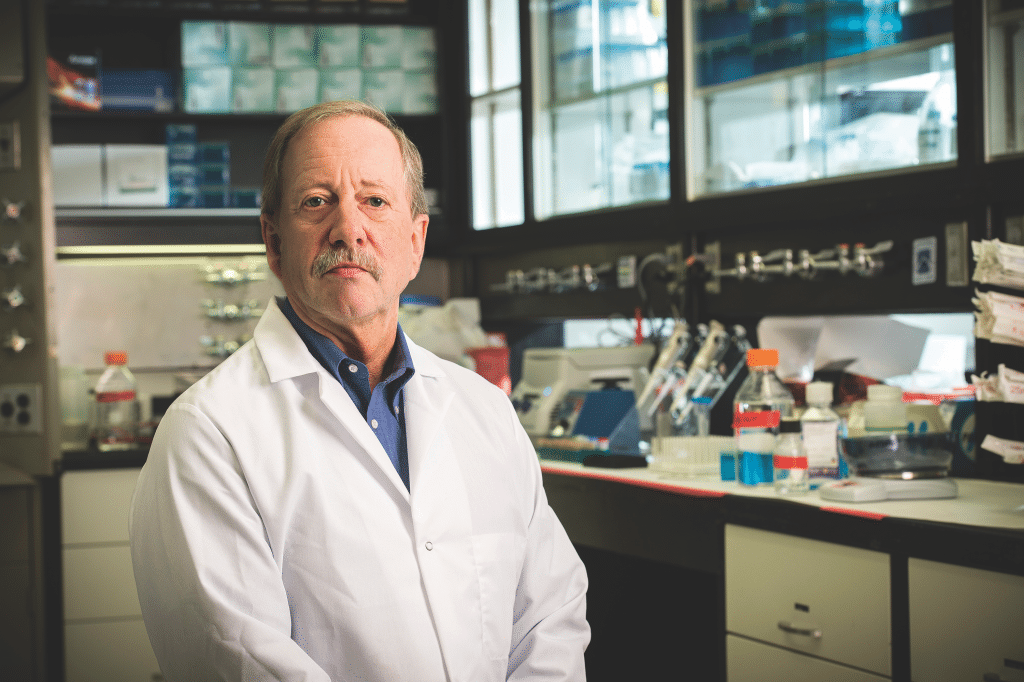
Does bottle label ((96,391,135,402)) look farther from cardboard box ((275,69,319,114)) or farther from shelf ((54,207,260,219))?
cardboard box ((275,69,319,114))

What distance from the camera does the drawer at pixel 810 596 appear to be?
1.73 metres

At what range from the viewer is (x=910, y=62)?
2.47 metres

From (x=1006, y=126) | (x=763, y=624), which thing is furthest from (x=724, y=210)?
(x=763, y=624)

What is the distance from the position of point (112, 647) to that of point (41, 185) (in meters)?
1.63

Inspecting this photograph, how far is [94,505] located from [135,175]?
4.35 ft

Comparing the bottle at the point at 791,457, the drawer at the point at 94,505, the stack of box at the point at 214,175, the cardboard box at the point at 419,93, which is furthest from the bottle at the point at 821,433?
the stack of box at the point at 214,175

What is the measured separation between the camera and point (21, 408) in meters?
3.24

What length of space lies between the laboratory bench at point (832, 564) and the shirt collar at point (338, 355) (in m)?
0.90

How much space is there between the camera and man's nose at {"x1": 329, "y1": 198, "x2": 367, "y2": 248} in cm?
134

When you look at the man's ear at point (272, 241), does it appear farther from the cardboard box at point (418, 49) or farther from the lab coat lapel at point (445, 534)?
the cardboard box at point (418, 49)

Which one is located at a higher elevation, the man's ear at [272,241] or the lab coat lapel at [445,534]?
the man's ear at [272,241]

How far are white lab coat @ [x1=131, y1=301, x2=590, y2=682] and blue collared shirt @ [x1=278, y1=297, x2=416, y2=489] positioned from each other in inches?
1.0

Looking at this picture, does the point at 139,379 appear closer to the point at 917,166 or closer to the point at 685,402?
the point at 685,402

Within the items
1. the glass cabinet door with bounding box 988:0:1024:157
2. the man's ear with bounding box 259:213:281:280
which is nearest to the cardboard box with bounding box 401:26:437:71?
the glass cabinet door with bounding box 988:0:1024:157
